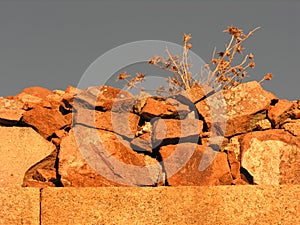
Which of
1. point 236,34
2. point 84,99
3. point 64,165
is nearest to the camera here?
point 64,165

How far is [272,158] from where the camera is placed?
537cm

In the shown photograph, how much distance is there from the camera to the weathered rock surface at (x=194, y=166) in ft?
17.1

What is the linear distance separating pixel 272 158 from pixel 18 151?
2.06 metres

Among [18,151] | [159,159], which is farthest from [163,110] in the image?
[18,151]

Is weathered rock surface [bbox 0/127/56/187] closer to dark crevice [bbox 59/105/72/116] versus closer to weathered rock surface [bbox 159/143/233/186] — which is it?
dark crevice [bbox 59/105/72/116]

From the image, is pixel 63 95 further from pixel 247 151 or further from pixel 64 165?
pixel 247 151

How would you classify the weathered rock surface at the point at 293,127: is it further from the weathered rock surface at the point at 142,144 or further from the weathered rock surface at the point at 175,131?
the weathered rock surface at the point at 142,144

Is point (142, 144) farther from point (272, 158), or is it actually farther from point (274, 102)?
point (274, 102)

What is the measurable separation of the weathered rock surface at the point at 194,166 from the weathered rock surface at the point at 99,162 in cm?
14

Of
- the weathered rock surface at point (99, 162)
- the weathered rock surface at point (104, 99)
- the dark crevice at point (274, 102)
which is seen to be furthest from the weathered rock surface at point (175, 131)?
the dark crevice at point (274, 102)

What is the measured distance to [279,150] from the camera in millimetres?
5410

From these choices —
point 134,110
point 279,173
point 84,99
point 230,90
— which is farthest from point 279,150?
point 84,99

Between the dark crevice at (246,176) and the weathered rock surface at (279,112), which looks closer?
the dark crevice at (246,176)

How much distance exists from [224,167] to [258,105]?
77 cm
